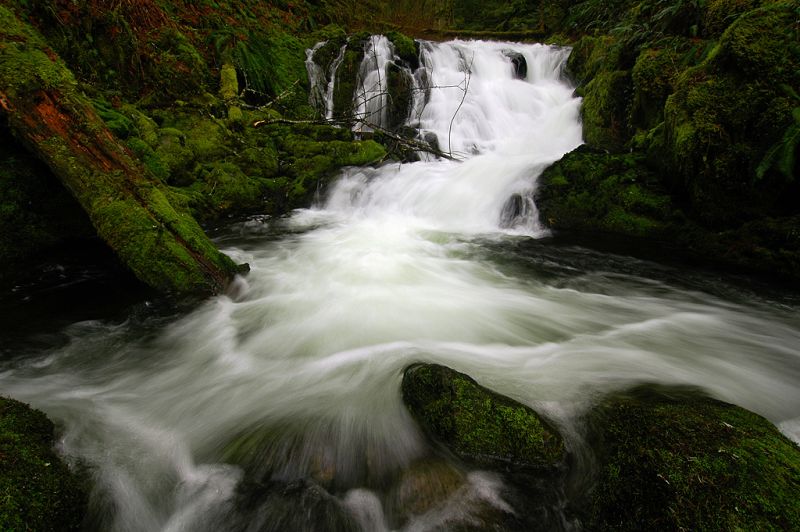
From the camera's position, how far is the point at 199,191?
7.03 m

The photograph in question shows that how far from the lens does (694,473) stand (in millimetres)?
1645

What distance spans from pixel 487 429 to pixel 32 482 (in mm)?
2128

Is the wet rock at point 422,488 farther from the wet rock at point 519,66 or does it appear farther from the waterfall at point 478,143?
the wet rock at point 519,66

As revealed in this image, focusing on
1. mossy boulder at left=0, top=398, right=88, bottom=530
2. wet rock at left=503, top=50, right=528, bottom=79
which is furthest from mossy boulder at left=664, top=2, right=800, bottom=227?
wet rock at left=503, top=50, right=528, bottom=79

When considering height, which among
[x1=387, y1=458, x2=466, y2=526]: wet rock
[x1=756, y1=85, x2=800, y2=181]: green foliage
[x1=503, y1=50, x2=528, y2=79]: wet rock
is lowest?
[x1=387, y1=458, x2=466, y2=526]: wet rock

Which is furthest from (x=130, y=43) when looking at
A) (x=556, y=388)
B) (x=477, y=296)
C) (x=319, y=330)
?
(x=556, y=388)

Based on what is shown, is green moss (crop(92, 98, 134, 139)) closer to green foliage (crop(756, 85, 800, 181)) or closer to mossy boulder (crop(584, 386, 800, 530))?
mossy boulder (crop(584, 386, 800, 530))

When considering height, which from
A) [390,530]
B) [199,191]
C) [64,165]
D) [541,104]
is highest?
[541,104]

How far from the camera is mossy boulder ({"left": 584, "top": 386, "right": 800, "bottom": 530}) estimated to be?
1515 mm

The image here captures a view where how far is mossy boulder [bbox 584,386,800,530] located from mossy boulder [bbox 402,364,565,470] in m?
0.32

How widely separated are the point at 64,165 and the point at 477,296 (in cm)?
452

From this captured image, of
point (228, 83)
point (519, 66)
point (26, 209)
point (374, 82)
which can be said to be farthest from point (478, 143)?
point (26, 209)

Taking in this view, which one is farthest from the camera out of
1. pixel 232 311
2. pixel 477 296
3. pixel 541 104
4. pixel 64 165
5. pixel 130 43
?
pixel 541 104

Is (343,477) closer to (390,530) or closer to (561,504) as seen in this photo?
(390,530)
